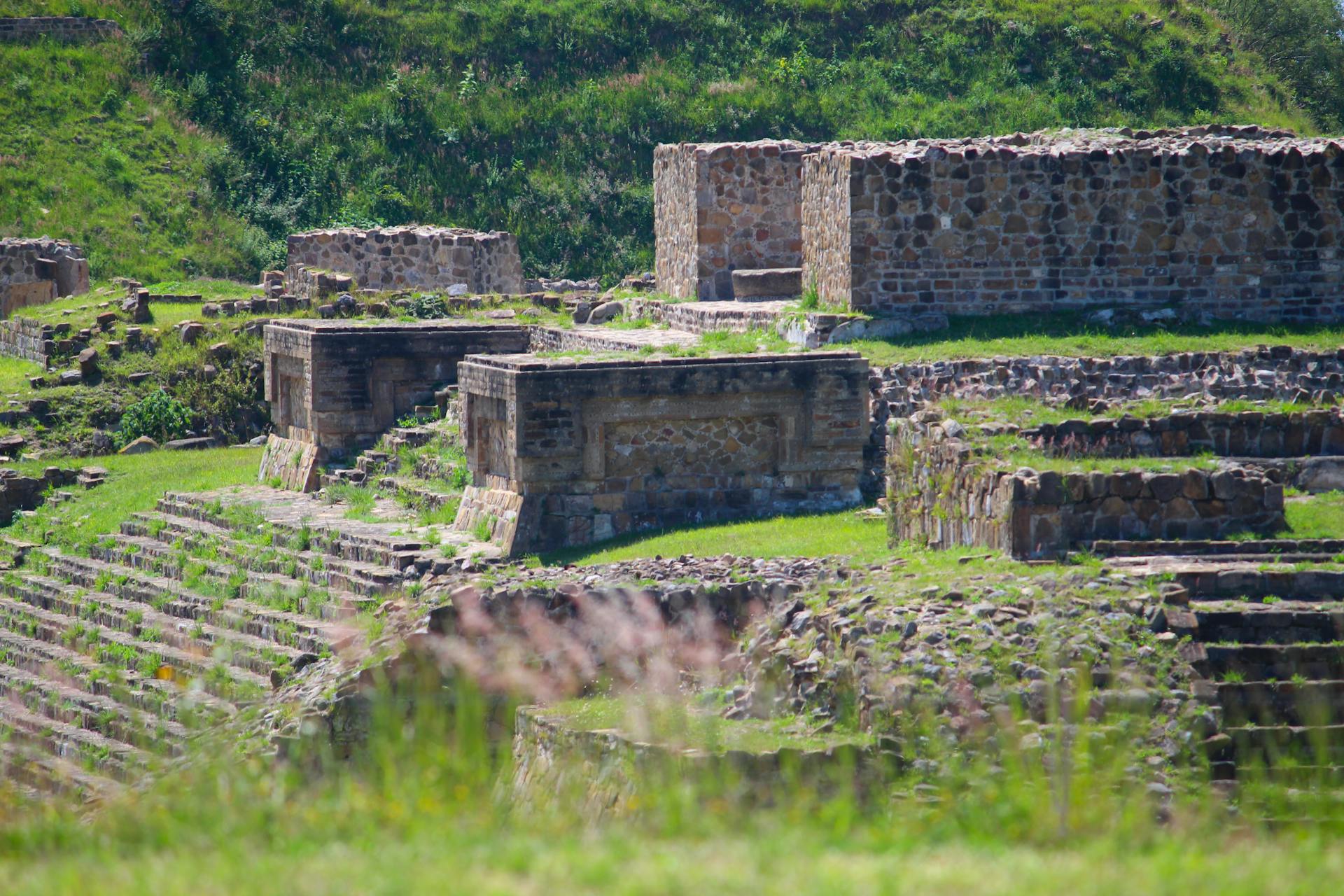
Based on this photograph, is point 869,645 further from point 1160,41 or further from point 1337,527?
point 1160,41

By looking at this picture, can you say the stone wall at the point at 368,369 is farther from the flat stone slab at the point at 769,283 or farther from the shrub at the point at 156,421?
the shrub at the point at 156,421

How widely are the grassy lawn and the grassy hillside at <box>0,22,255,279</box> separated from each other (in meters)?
21.4

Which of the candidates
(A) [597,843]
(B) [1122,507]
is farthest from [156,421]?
(A) [597,843]

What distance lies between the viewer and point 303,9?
46344 millimetres

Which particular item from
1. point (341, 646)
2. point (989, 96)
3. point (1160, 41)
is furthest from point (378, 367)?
point (1160, 41)

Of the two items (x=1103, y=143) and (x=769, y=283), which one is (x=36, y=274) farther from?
(x=1103, y=143)

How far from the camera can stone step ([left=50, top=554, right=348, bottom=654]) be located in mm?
18594

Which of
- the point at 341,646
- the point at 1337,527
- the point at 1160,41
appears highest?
the point at 1160,41

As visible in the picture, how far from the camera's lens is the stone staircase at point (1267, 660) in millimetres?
12172

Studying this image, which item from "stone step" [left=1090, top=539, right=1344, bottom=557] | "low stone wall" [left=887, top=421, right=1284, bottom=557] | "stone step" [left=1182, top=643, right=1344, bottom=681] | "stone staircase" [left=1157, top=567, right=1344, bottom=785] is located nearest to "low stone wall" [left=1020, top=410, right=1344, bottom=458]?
A: "low stone wall" [left=887, top=421, right=1284, bottom=557]

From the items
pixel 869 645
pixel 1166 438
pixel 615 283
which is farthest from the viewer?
pixel 615 283

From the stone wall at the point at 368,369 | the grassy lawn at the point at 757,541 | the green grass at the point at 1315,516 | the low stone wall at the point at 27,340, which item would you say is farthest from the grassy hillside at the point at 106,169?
the green grass at the point at 1315,516

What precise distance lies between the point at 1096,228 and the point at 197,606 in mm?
10770

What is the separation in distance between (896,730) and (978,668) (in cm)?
66
